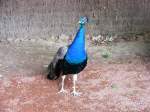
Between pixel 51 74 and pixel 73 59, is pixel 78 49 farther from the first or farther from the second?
pixel 51 74

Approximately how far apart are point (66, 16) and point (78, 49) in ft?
6.29

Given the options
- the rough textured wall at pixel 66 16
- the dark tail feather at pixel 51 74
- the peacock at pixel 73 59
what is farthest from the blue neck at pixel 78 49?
the rough textured wall at pixel 66 16

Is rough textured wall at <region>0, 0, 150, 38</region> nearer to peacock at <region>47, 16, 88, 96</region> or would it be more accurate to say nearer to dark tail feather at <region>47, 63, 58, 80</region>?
dark tail feather at <region>47, 63, 58, 80</region>

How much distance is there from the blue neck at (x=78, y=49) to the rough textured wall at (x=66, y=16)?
1.81m

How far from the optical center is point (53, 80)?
19.2ft

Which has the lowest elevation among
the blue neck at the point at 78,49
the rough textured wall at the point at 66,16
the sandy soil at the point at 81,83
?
the sandy soil at the point at 81,83

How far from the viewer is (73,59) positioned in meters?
5.32

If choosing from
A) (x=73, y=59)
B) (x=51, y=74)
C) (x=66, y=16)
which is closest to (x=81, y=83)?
(x=51, y=74)

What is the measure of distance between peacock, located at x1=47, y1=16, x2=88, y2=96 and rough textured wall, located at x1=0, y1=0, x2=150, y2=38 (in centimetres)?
158

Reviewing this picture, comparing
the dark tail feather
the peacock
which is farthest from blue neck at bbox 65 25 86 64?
the dark tail feather

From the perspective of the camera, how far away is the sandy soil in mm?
5258

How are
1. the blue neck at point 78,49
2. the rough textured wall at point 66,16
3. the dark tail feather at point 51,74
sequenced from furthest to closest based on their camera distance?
1. the rough textured wall at point 66,16
2. the dark tail feather at point 51,74
3. the blue neck at point 78,49

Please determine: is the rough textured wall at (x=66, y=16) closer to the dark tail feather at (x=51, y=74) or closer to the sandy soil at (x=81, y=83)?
the sandy soil at (x=81, y=83)

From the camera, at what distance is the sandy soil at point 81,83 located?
5.26m
